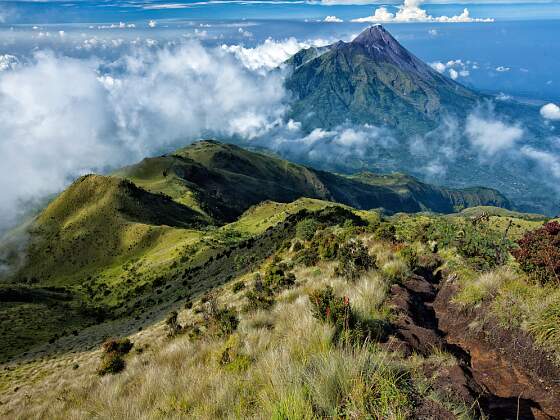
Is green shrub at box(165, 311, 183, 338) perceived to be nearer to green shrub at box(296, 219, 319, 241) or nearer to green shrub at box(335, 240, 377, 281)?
green shrub at box(335, 240, 377, 281)

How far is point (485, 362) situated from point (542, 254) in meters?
5.10

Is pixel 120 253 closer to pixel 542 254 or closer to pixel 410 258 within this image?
pixel 410 258

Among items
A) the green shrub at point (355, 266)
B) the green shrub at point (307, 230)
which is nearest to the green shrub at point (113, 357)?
the green shrub at point (355, 266)

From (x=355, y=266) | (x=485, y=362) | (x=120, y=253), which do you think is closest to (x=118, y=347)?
(x=355, y=266)

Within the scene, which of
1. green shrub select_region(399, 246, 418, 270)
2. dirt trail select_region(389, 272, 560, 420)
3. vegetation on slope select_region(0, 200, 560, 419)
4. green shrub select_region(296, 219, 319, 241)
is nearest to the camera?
vegetation on slope select_region(0, 200, 560, 419)

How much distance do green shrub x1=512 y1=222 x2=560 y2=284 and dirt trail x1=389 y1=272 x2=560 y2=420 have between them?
8.40 ft

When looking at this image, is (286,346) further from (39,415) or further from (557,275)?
(557,275)

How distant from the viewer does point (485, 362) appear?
9.92 meters

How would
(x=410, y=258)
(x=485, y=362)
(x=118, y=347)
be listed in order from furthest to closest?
1. (x=118, y=347)
2. (x=410, y=258)
3. (x=485, y=362)

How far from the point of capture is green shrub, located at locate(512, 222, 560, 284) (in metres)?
12.3

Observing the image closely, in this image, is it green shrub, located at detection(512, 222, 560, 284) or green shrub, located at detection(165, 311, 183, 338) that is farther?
green shrub, located at detection(165, 311, 183, 338)

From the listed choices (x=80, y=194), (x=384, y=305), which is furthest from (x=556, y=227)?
(x=80, y=194)

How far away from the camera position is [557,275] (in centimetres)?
1200

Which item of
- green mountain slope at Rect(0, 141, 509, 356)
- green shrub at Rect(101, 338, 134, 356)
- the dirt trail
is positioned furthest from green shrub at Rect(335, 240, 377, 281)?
green mountain slope at Rect(0, 141, 509, 356)
